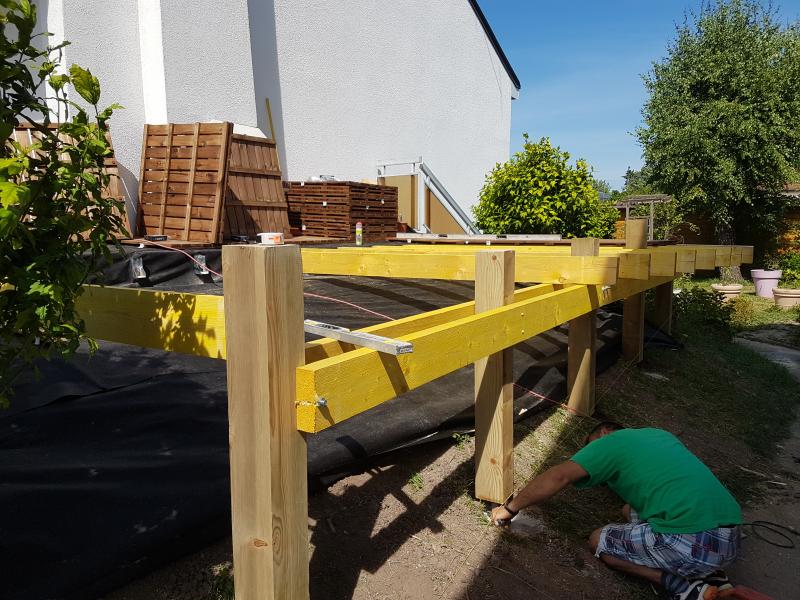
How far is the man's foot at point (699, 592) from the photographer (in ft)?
10.3

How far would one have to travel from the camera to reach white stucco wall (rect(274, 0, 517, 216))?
41.3 ft

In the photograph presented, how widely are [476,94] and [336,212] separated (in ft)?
35.0

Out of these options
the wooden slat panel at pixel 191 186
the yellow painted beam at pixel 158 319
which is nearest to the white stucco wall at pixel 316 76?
the wooden slat panel at pixel 191 186

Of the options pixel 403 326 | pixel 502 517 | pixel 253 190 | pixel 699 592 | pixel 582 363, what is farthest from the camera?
pixel 253 190

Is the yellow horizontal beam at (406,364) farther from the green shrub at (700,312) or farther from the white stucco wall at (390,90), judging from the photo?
the white stucco wall at (390,90)

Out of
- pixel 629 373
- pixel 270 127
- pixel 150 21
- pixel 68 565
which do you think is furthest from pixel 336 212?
pixel 68 565

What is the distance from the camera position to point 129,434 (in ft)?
10.7

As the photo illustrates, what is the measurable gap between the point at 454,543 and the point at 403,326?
60.5 inches

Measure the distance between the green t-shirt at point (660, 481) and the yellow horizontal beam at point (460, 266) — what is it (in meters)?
1.13

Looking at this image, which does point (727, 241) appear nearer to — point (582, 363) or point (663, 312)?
point (663, 312)

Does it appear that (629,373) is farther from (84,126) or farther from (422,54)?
(422,54)

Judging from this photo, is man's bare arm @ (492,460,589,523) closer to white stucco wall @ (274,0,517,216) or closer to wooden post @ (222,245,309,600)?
wooden post @ (222,245,309,600)

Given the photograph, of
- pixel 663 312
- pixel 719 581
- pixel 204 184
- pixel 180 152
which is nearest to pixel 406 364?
pixel 719 581

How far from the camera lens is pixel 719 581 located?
3.25 meters
